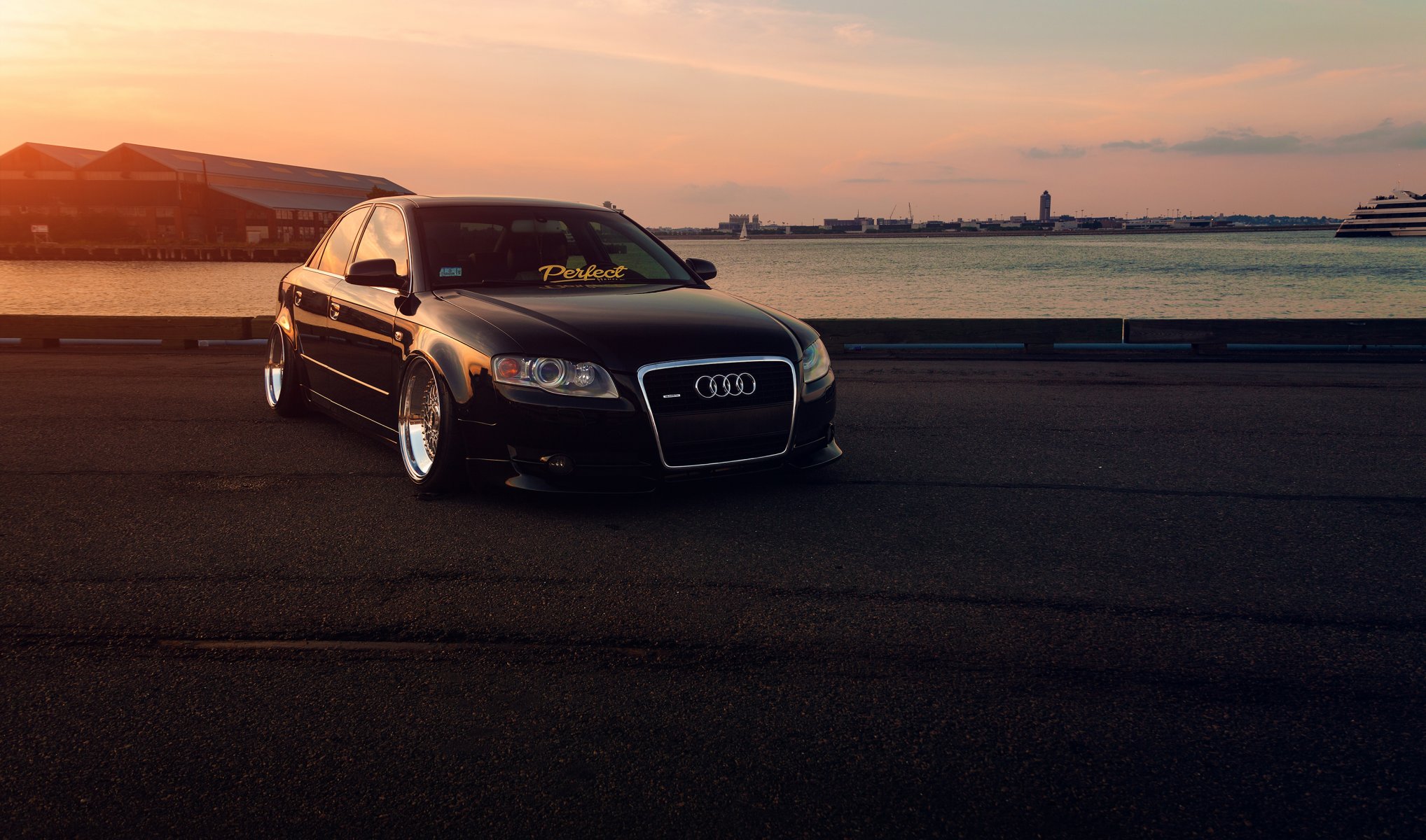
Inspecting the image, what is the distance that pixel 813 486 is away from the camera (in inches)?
231

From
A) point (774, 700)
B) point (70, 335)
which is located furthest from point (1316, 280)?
point (774, 700)

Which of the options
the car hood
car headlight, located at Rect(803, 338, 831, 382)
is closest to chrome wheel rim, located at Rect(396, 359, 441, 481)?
the car hood

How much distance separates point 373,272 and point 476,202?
1026mm

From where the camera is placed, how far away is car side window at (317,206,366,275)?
23.2 feet

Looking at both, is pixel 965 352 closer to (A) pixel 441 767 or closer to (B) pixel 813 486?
(B) pixel 813 486

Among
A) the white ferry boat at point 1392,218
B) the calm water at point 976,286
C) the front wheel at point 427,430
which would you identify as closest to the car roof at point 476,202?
the front wheel at point 427,430

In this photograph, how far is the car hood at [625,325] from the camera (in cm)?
502

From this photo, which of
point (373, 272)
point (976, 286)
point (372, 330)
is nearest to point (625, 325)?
point (373, 272)

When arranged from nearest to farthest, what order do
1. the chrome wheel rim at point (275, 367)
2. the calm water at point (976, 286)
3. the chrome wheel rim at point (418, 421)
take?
1. the chrome wheel rim at point (418, 421)
2. the chrome wheel rim at point (275, 367)
3. the calm water at point (976, 286)

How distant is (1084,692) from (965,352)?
435 inches

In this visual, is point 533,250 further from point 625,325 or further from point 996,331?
point 996,331

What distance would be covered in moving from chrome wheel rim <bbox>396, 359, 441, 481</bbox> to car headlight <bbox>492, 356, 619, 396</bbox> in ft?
2.47

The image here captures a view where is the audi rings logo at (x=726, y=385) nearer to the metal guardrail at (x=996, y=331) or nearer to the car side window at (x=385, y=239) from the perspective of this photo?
the car side window at (x=385, y=239)

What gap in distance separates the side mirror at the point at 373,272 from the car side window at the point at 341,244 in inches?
47.9
